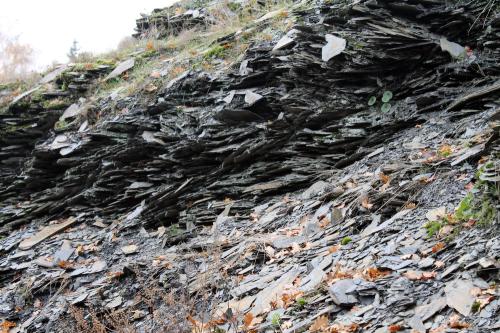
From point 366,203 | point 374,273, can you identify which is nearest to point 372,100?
point 366,203

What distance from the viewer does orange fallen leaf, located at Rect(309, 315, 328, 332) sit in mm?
3668

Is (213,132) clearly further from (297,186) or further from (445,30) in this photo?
(445,30)

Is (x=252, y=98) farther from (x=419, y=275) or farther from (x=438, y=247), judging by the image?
(x=419, y=275)

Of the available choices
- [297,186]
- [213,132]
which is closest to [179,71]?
[213,132]

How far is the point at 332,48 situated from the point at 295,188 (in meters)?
3.08

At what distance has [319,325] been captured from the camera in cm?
369

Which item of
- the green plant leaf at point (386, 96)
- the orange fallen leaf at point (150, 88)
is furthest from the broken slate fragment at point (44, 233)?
the green plant leaf at point (386, 96)

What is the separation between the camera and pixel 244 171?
8602 mm

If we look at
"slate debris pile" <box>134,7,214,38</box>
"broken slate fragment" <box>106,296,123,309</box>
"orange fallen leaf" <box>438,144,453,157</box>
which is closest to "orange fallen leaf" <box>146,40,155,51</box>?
"slate debris pile" <box>134,7,214,38</box>

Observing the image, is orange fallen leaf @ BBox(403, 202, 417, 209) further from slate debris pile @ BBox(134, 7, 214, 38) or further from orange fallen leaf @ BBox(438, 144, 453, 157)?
slate debris pile @ BBox(134, 7, 214, 38)

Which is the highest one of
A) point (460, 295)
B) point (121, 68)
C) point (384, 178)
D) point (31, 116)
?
point (121, 68)

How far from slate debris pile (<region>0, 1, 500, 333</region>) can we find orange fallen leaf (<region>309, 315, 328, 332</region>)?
4 centimetres

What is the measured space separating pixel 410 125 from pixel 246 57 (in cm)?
403

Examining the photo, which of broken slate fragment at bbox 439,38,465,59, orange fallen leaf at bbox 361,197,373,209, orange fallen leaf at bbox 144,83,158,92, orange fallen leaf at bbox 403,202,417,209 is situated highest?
orange fallen leaf at bbox 144,83,158,92
